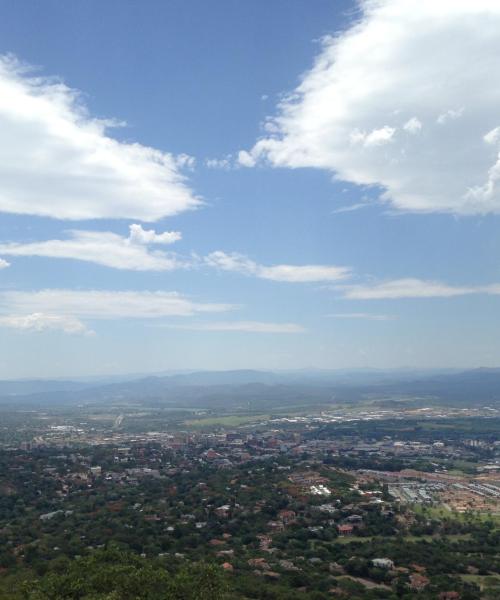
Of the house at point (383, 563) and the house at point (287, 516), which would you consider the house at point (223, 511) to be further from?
the house at point (383, 563)

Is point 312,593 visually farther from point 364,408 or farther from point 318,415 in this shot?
point 364,408

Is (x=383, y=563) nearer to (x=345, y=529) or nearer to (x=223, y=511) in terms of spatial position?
(x=345, y=529)

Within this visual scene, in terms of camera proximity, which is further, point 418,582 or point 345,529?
point 345,529

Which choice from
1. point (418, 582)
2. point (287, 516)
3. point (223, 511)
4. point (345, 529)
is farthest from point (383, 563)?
point (223, 511)

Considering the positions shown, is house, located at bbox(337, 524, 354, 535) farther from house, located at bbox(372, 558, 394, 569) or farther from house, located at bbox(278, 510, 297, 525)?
house, located at bbox(372, 558, 394, 569)

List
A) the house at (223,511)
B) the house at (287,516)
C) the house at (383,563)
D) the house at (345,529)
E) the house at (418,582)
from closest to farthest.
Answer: the house at (418,582) → the house at (383,563) → the house at (345,529) → the house at (287,516) → the house at (223,511)

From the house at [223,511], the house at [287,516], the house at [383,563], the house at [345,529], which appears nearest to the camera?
the house at [383,563]

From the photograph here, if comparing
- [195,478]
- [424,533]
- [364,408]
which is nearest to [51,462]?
[195,478]

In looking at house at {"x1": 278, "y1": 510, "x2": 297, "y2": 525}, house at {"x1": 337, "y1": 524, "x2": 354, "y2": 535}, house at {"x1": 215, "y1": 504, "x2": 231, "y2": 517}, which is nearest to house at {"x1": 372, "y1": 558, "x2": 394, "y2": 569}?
house at {"x1": 337, "y1": 524, "x2": 354, "y2": 535}

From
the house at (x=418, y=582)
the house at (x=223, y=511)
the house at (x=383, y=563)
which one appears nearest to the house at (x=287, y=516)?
the house at (x=223, y=511)

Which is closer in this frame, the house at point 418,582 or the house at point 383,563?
the house at point 418,582

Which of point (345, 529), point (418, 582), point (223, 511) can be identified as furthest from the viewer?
point (223, 511)

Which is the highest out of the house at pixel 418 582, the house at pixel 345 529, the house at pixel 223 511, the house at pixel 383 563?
the house at pixel 223 511
